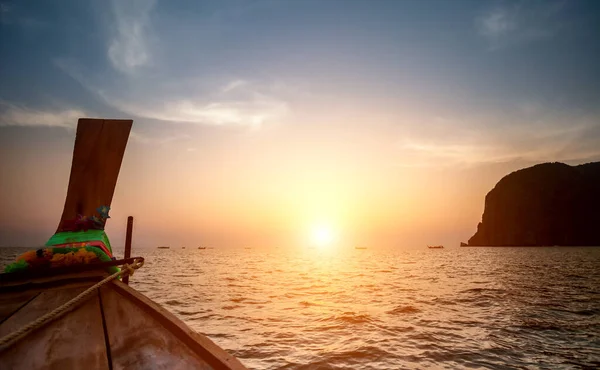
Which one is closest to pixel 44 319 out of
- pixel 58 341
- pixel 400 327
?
pixel 58 341

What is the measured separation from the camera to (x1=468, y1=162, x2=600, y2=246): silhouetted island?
12081cm

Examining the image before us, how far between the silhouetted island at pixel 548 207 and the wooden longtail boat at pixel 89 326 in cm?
15709

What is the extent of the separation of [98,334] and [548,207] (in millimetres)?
162431

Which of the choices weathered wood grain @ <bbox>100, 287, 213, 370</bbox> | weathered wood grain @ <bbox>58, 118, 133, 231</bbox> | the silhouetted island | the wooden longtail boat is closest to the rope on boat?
the wooden longtail boat

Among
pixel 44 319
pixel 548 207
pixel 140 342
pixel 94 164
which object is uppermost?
pixel 548 207

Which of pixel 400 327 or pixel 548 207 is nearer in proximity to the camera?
pixel 400 327

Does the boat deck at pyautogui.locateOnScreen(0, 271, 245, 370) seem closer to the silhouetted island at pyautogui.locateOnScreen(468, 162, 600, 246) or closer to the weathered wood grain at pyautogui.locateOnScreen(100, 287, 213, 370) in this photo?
the weathered wood grain at pyautogui.locateOnScreen(100, 287, 213, 370)

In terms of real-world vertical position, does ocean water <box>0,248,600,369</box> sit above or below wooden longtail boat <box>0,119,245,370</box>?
below

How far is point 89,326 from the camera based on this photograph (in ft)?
7.73

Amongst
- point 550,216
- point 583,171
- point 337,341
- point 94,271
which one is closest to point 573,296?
point 337,341

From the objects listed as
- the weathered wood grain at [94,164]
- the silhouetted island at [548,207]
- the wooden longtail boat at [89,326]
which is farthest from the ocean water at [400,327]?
the silhouetted island at [548,207]

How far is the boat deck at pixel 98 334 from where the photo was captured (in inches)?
79.0

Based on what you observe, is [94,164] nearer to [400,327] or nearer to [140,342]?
[140,342]

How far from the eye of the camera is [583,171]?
5133 inches
